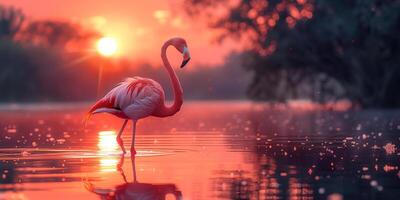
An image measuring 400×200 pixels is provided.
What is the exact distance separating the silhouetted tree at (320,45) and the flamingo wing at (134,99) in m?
22.1

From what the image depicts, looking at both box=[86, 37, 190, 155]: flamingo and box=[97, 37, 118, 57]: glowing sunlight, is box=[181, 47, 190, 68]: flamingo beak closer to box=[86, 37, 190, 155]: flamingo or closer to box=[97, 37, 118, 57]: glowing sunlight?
box=[86, 37, 190, 155]: flamingo

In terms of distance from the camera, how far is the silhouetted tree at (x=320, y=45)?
38.3m

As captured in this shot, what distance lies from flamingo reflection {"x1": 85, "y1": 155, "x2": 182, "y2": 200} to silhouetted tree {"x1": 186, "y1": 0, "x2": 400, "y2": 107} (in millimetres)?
27364

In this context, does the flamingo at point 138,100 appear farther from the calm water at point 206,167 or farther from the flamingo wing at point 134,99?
the calm water at point 206,167

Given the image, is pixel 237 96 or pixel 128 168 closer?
pixel 128 168

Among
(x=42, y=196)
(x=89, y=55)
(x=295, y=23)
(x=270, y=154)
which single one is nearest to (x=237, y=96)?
(x=89, y=55)

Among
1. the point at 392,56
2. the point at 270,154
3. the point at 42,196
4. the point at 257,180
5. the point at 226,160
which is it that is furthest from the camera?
the point at 392,56

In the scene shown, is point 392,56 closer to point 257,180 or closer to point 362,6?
point 362,6

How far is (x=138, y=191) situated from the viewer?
31.4 ft

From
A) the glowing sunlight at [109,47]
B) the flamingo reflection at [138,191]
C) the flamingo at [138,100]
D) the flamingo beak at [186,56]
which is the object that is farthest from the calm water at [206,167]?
the glowing sunlight at [109,47]

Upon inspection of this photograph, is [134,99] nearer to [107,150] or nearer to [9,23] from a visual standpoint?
[107,150]

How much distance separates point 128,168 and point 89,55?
Result: 179 ft

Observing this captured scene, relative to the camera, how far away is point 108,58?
2462 inches

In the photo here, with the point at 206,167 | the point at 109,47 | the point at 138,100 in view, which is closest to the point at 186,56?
the point at 138,100
